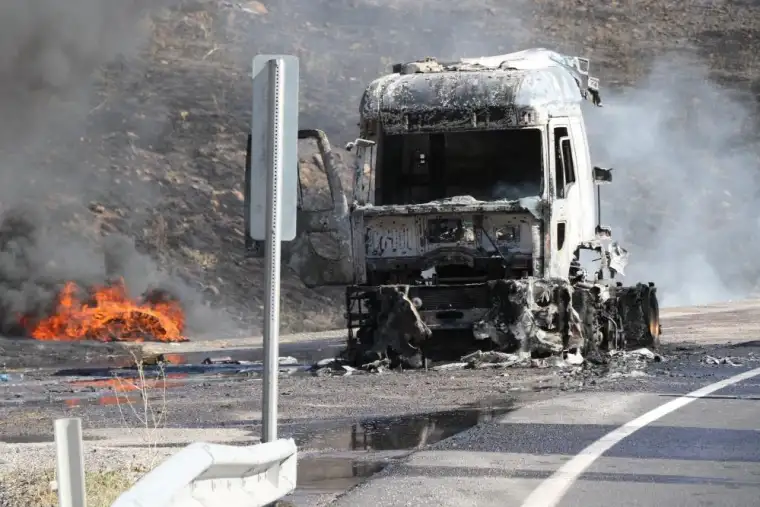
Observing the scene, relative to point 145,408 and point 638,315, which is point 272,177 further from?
point 638,315

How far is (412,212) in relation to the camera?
52.7ft

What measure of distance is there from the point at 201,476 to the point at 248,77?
111ft

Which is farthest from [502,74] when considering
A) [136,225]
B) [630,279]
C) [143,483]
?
[630,279]

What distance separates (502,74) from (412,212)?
1883 mm

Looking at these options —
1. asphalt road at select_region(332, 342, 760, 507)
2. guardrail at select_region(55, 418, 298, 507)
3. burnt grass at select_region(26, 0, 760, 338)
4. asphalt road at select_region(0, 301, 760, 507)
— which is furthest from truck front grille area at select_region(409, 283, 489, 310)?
guardrail at select_region(55, 418, 298, 507)

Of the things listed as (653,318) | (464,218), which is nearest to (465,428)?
(464,218)

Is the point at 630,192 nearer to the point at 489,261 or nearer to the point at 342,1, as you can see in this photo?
the point at 342,1

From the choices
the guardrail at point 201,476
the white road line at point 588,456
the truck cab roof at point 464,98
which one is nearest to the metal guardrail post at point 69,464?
the guardrail at point 201,476

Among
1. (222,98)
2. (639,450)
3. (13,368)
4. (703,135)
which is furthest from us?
(703,135)

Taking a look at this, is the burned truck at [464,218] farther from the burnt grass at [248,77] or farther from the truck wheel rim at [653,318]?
the burnt grass at [248,77]

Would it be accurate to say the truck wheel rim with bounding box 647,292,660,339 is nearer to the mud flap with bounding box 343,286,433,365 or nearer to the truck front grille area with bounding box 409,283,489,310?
the truck front grille area with bounding box 409,283,489,310

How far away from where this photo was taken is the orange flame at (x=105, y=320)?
22891mm

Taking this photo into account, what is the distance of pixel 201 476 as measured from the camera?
5.66 meters

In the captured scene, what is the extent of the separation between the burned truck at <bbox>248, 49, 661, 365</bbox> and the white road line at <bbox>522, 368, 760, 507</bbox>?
3.67m
